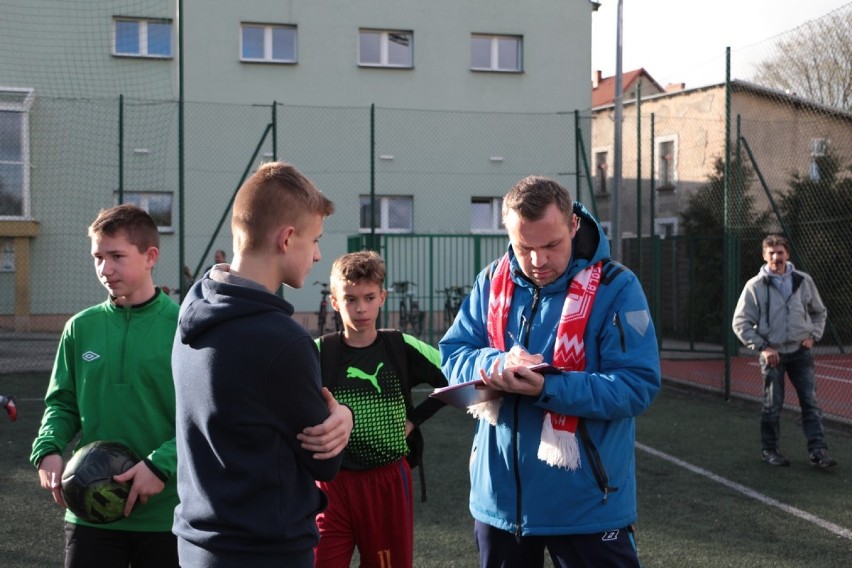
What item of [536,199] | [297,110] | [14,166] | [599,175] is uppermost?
[297,110]

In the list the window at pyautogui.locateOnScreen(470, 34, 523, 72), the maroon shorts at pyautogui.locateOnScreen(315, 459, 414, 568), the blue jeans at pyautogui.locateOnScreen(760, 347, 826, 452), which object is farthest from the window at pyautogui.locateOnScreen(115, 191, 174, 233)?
the maroon shorts at pyautogui.locateOnScreen(315, 459, 414, 568)

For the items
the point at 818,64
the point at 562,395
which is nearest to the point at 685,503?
the point at 562,395

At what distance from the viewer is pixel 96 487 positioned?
3061 millimetres

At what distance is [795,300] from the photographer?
7.90m

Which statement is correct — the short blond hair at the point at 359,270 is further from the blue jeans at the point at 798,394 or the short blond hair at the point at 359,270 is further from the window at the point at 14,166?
the window at the point at 14,166

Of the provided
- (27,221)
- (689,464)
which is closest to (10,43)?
(27,221)

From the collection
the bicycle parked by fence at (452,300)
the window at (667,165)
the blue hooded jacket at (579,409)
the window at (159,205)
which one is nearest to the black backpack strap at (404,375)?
the blue hooded jacket at (579,409)

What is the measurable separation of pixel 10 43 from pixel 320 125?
6.22 m

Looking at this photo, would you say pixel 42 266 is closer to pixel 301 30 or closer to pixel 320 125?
pixel 320 125

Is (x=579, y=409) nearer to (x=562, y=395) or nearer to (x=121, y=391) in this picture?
(x=562, y=395)

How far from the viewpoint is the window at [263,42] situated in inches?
850

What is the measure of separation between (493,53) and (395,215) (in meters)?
4.84

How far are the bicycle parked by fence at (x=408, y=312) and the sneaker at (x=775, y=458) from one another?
10788 millimetres

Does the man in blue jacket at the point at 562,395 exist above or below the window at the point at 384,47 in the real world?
below
